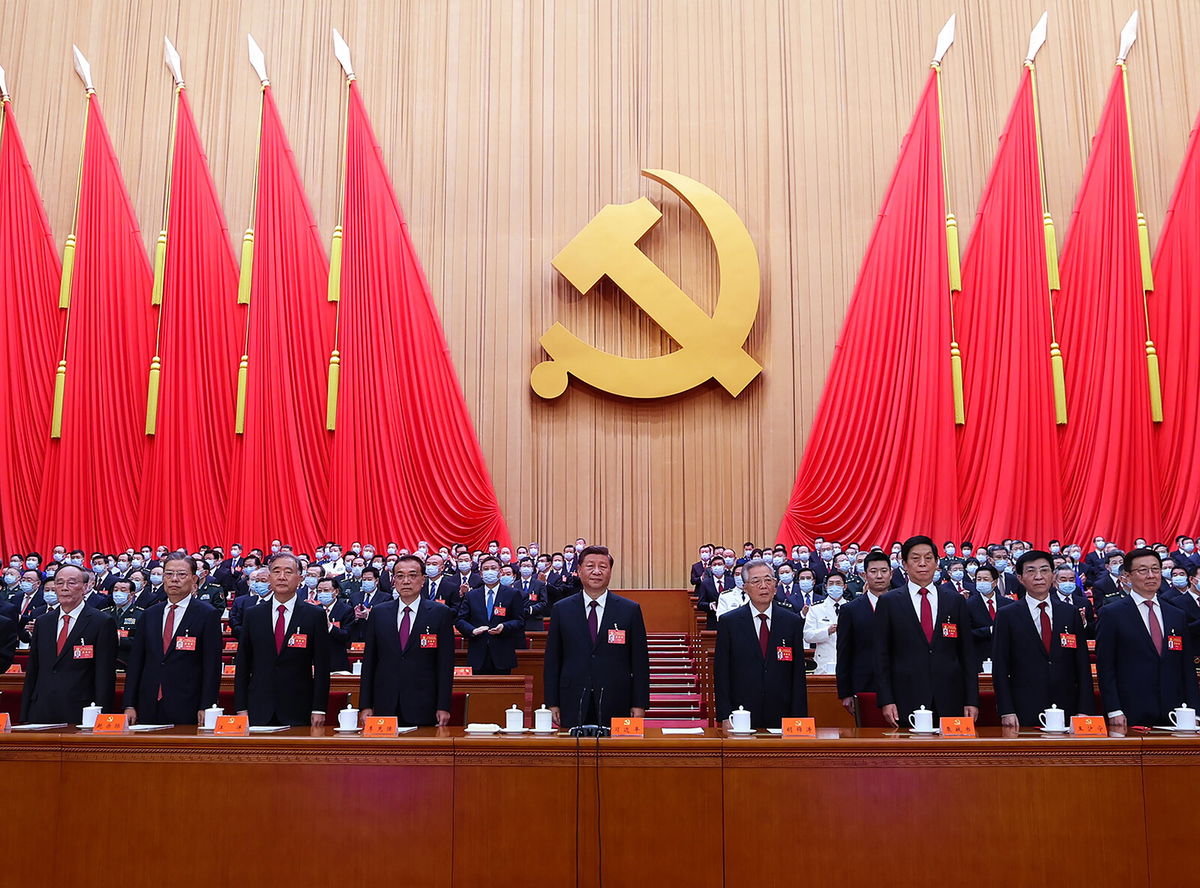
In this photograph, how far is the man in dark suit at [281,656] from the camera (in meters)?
4.60

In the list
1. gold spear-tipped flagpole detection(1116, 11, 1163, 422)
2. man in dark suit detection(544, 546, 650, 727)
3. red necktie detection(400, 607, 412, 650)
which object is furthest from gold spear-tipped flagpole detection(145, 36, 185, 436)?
gold spear-tipped flagpole detection(1116, 11, 1163, 422)

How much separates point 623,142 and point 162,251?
5.85m

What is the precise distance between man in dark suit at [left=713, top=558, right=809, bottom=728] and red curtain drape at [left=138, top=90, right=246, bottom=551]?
8.99 meters

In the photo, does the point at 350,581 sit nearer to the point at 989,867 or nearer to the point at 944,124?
the point at 989,867

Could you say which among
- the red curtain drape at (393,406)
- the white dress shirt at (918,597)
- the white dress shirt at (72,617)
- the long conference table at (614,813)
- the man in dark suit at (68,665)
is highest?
the red curtain drape at (393,406)

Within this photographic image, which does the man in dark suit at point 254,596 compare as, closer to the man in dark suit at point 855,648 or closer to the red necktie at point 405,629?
the red necktie at point 405,629

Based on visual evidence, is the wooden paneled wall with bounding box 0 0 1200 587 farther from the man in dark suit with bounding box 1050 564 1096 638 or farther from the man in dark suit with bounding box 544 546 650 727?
the man in dark suit with bounding box 544 546 650 727

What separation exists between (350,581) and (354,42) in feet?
25.2

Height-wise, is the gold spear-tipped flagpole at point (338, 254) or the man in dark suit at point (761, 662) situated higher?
the gold spear-tipped flagpole at point (338, 254)

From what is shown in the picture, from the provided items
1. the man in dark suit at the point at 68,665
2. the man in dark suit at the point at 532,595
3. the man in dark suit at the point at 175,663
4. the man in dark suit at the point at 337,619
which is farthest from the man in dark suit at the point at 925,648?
the man in dark suit at the point at 532,595

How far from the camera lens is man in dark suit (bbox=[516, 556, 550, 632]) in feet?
29.7

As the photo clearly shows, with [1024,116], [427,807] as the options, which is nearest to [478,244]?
[1024,116]

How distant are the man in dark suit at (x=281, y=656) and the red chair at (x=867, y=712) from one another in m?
2.28

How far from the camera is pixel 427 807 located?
3.09m
